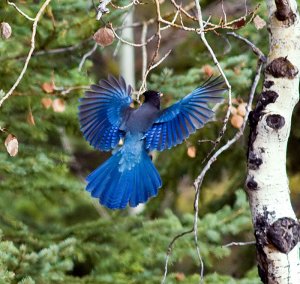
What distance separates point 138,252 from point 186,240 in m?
0.25

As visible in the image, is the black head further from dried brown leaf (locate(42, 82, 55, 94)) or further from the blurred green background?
dried brown leaf (locate(42, 82, 55, 94))

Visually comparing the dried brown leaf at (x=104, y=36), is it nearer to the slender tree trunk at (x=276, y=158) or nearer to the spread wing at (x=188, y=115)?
the spread wing at (x=188, y=115)

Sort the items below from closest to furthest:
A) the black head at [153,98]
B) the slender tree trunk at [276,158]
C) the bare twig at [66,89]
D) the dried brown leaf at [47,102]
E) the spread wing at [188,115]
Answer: the slender tree trunk at [276,158] → the spread wing at [188,115] → the black head at [153,98] → the bare twig at [66,89] → the dried brown leaf at [47,102]

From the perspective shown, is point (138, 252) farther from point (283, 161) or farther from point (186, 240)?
point (283, 161)

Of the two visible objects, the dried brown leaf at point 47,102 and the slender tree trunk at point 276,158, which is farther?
the dried brown leaf at point 47,102

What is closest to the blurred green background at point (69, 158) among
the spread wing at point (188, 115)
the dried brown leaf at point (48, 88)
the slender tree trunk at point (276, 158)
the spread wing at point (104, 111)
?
the dried brown leaf at point (48, 88)

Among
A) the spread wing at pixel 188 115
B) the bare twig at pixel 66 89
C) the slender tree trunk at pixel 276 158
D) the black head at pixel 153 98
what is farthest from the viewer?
the bare twig at pixel 66 89

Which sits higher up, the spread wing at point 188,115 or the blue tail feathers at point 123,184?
the spread wing at point 188,115

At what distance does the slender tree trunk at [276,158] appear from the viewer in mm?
2785

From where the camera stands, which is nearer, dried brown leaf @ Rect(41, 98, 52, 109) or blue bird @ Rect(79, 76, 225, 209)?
blue bird @ Rect(79, 76, 225, 209)

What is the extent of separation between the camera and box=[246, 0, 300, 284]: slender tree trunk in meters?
2.79

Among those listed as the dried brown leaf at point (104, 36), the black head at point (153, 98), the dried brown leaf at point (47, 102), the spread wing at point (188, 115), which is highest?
the dried brown leaf at point (104, 36)

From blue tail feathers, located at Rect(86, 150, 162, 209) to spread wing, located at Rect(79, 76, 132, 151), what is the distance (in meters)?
0.12

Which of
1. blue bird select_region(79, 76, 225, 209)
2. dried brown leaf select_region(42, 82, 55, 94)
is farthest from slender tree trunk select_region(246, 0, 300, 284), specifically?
dried brown leaf select_region(42, 82, 55, 94)
